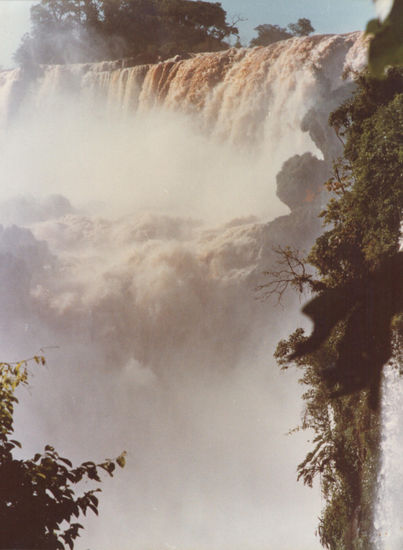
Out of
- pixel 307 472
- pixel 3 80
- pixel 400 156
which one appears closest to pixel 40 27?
pixel 3 80

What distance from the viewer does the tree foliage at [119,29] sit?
155 inches

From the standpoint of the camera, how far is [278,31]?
12.6 ft

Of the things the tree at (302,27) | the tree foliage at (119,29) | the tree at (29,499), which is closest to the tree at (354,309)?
the tree at (302,27)

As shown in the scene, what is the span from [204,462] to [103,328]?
1.16 meters

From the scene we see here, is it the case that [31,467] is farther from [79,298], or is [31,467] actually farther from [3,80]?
[3,80]

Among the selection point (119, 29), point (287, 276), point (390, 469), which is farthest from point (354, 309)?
point (119, 29)

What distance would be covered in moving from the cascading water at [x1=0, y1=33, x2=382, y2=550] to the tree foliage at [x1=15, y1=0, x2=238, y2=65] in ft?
0.45

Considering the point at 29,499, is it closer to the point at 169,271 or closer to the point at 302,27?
the point at 169,271

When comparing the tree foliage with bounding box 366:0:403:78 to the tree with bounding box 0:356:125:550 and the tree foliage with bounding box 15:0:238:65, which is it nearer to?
the tree with bounding box 0:356:125:550

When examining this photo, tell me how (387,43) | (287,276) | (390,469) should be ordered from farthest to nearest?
(287,276)
(390,469)
(387,43)

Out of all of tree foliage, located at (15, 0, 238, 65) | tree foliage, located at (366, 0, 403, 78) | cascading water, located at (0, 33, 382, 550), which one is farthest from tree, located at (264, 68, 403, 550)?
tree foliage, located at (366, 0, 403, 78)

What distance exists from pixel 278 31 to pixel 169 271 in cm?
184

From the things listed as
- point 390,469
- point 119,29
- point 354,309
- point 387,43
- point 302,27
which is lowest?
point 387,43

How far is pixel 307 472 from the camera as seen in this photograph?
11.2 feet
